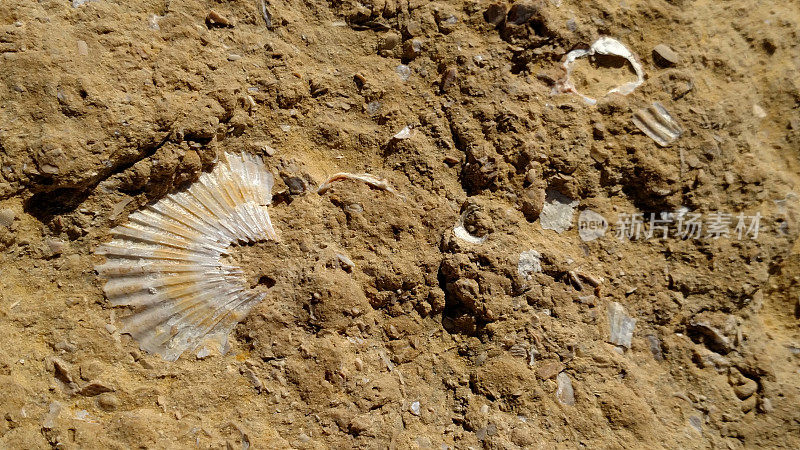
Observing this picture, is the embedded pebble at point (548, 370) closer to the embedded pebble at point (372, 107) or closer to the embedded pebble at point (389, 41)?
the embedded pebble at point (372, 107)

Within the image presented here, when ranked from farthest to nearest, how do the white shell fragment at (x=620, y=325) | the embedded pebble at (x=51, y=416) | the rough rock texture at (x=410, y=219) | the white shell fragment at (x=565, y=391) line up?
the white shell fragment at (x=620, y=325)
the white shell fragment at (x=565, y=391)
the rough rock texture at (x=410, y=219)
the embedded pebble at (x=51, y=416)

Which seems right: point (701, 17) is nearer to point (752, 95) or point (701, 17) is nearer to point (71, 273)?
point (752, 95)

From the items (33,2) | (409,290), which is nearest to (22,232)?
(33,2)

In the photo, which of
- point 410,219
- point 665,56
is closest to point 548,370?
point 410,219

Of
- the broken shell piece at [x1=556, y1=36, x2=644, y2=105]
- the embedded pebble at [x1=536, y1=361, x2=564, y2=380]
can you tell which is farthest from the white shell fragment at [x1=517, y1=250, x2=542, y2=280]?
the broken shell piece at [x1=556, y1=36, x2=644, y2=105]

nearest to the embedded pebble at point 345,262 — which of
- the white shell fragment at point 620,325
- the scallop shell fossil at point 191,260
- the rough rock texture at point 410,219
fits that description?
the rough rock texture at point 410,219

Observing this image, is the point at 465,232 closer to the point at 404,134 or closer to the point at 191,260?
the point at 404,134
